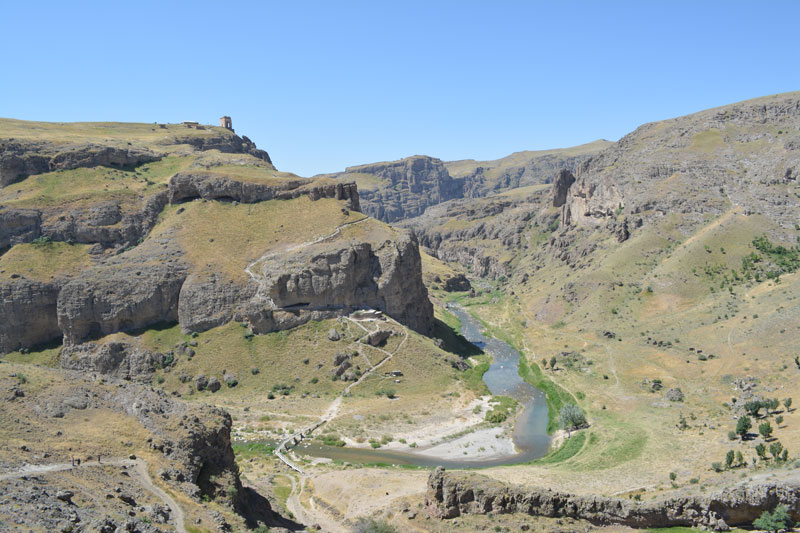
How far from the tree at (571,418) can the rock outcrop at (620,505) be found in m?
31.9

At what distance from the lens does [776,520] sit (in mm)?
35188

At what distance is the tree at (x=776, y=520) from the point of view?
3503 centimetres

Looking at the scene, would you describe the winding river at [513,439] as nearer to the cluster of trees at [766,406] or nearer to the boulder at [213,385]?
the cluster of trees at [766,406]

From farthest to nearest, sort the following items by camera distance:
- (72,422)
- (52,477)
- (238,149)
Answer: (238,149)
(72,422)
(52,477)

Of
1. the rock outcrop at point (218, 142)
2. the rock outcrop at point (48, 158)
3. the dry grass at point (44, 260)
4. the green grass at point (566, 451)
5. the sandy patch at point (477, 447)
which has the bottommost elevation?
the sandy patch at point (477, 447)

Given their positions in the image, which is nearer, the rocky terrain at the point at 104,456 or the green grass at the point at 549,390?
the rocky terrain at the point at 104,456

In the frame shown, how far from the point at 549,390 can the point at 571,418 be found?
60.5 ft

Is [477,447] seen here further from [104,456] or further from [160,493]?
[104,456]

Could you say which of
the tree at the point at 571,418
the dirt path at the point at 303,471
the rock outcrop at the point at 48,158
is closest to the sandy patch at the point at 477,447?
the tree at the point at 571,418

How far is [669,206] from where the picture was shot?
14100 centimetres

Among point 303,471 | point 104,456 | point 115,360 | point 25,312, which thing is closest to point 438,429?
point 303,471

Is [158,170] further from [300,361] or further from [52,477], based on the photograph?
[52,477]

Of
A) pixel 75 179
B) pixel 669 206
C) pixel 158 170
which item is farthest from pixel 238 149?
pixel 669 206

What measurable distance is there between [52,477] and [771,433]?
2379 inches
